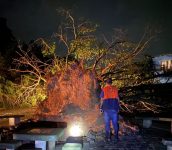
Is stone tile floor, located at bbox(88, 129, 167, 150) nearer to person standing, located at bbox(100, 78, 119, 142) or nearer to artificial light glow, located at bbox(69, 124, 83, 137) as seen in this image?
person standing, located at bbox(100, 78, 119, 142)

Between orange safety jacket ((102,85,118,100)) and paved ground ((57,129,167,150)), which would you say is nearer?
paved ground ((57,129,167,150))

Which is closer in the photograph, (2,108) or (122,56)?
(122,56)

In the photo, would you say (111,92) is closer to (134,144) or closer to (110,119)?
(110,119)

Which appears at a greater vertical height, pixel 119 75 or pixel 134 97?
pixel 119 75

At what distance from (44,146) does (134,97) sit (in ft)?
22.7

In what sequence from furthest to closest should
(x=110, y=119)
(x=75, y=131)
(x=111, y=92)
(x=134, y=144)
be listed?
1. (x=75, y=131)
2. (x=110, y=119)
3. (x=111, y=92)
4. (x=134, y=144)

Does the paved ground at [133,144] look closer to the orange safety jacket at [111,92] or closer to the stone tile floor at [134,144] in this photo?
the stone tile floor at [134,144]

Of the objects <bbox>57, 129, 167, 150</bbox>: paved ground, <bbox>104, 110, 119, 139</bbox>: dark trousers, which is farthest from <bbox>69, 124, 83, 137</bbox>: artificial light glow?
<bbox>104, 110, 119, 139</bbox>: dark trousers

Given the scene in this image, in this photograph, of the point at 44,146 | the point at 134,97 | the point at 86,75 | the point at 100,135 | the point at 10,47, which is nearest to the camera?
the point at 44,146

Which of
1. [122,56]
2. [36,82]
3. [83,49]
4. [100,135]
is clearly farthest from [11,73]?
[100,135]

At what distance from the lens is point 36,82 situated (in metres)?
15.5

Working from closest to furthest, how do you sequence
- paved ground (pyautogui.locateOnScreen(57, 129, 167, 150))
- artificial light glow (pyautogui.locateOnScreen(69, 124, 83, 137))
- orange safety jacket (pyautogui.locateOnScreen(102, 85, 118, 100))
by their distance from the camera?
1. paved ground (pyautogui.locateOnScreen(57, 129, 167, 150))
2. orange safety jacket (pyautogui.locateOnScreen(102, 85, 118, 100))
3. artificial light glow (pyautogui.locateOnScreen(69, 124, 83, 137))

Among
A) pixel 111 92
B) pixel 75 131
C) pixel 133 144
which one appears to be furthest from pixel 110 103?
pixel 75 131

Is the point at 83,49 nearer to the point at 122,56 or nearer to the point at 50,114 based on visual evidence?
the point at 122,56
